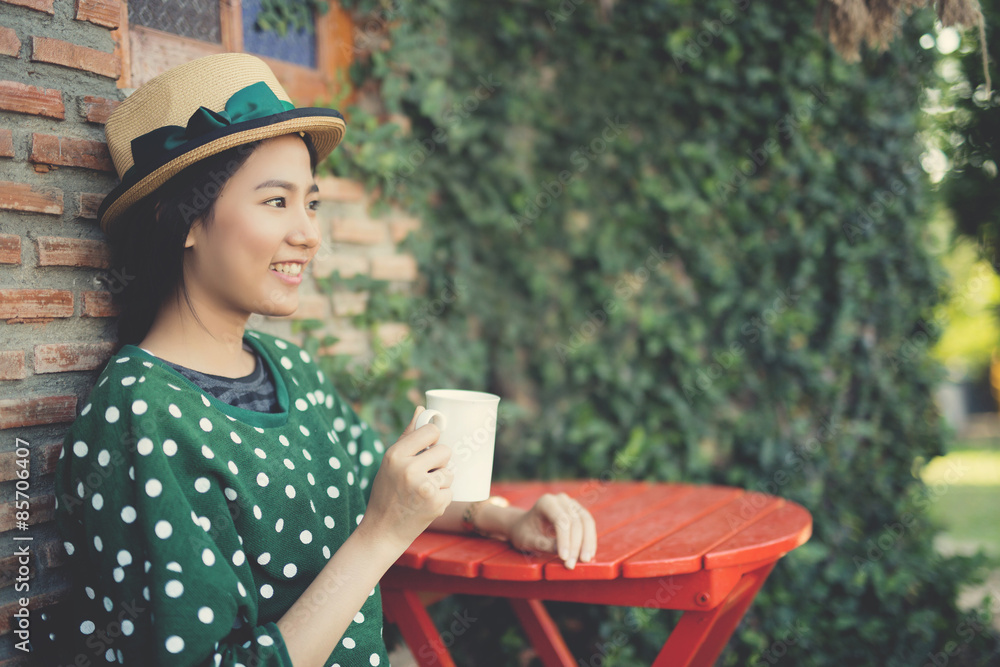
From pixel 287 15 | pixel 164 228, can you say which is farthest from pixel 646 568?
pixel 287 15

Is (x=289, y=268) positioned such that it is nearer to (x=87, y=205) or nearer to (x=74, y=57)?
(x=87, y=205)

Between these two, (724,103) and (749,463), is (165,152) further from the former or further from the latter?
(749,463)

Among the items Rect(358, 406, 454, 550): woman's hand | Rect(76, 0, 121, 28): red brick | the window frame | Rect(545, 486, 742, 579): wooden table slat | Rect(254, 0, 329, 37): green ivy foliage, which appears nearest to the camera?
Rect(358, 406, 454, 550): woman's hand

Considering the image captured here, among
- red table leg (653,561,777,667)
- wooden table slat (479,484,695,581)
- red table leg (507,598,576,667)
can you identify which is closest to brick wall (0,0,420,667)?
wooden table slat (479,484,695,581)

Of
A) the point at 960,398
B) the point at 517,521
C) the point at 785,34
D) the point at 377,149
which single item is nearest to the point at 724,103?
the point at 785,34

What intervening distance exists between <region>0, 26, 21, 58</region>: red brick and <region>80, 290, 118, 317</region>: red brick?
55 centimetres

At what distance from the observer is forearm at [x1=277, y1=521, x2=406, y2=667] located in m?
1.30

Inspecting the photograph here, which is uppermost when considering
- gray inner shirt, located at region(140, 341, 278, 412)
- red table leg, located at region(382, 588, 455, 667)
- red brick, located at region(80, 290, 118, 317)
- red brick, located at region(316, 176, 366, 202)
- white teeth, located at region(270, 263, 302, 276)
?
red brick, located at region(316, 176, 366, 202)

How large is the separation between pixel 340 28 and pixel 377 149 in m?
0.48

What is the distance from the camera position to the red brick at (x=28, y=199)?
1.53 metres

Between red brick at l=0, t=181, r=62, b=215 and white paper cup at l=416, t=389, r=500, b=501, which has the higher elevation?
red brick at l=0, t=181, r=62, b=215

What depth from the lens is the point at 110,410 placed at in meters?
1.31

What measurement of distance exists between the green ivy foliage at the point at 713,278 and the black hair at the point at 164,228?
4.82ft

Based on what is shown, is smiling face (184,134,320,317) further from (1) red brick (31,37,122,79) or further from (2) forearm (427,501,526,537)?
(2) forearm (427,501,526,537)
